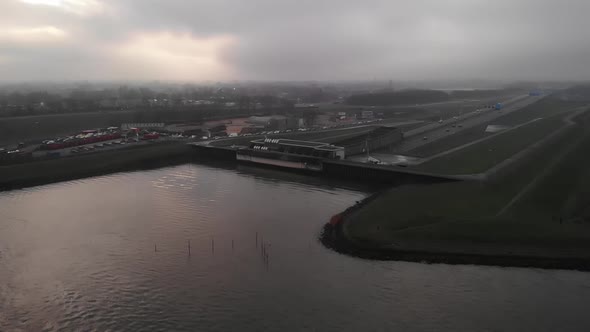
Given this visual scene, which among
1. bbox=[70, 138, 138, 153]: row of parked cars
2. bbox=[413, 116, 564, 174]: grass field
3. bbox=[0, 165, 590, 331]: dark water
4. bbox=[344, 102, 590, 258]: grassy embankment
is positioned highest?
bbox=[70, 138, 138, 153]: row of parked cars

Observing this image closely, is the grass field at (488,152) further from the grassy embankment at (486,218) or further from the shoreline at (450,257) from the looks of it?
the shoreline at (450,257)

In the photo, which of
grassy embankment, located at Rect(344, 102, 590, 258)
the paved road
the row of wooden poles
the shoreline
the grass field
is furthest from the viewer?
the paved road

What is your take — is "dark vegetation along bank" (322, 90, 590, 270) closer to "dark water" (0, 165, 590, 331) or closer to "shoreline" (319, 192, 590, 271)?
"shoreline" (319, 192, 590, 271)

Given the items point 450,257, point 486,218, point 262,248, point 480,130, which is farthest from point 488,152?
point 262,248

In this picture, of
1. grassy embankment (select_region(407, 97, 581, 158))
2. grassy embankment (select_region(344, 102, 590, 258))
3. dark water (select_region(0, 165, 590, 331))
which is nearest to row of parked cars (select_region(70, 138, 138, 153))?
dark water (select_region(0, 165, 590, 331))

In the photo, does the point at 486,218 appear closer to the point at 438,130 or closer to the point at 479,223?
the point at 479,223

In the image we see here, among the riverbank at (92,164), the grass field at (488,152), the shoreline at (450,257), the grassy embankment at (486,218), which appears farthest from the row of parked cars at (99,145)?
the shoreline at (450,257)
